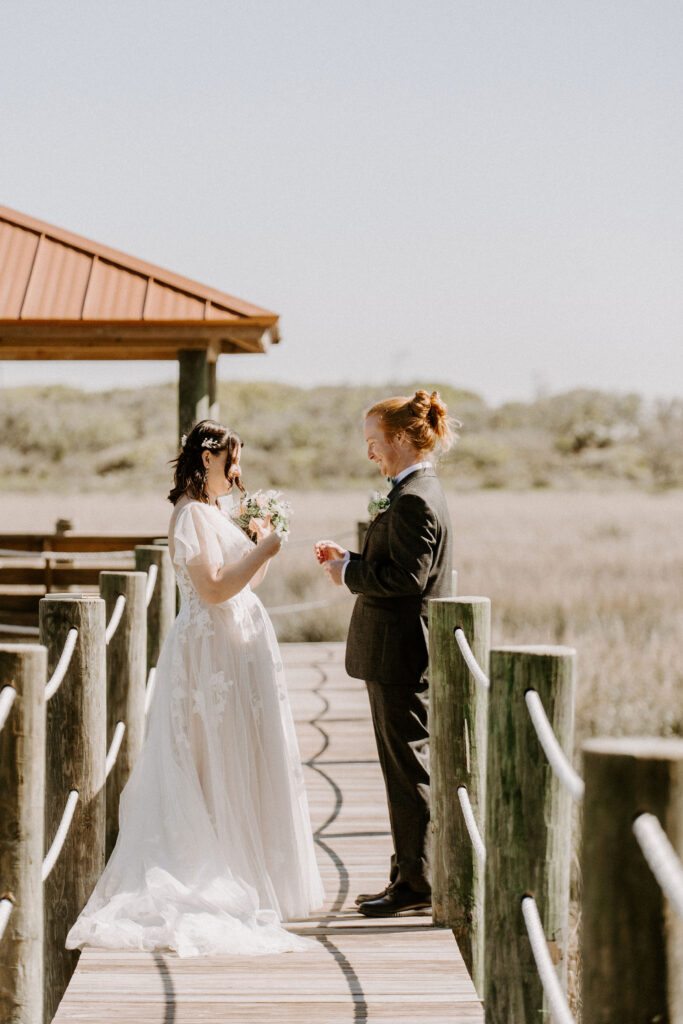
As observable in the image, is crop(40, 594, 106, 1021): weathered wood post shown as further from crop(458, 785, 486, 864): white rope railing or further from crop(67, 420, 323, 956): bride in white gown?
crop(458, 785, 486, 864): white rope railing

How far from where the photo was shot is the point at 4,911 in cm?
260

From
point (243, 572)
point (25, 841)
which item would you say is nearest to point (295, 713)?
point (243, 572)

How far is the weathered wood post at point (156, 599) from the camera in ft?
17.9

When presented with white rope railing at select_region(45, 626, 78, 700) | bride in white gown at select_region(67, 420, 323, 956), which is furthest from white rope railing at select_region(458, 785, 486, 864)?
white rope railing at select_region(45, 626, 78, 700)

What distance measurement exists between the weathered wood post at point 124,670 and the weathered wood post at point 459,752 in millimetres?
1304

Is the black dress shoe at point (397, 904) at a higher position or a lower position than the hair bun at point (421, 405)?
lower

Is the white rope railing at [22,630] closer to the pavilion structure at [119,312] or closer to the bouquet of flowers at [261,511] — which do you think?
the pavilion structure at [119,312]

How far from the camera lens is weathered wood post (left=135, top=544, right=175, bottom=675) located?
5.44 meters

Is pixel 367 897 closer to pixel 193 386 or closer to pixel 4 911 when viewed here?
pixel 4 911

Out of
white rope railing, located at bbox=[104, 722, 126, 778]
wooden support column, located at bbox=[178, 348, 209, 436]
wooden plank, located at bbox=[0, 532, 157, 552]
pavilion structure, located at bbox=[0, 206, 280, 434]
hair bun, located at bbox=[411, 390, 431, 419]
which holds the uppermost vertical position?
pavilion structure, located at bbox=[0, 206, 280, 434]

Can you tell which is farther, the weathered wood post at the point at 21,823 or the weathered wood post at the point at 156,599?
A: the weathered wood post at the point at 156,599

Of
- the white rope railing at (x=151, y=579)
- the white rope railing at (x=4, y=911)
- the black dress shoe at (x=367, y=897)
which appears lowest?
the black dress shoe at (x=367, y=897)

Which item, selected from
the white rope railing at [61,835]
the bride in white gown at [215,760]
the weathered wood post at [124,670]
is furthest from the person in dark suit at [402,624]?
the white rope railing at [61,835]

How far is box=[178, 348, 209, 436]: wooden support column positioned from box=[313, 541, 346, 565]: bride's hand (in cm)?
339
